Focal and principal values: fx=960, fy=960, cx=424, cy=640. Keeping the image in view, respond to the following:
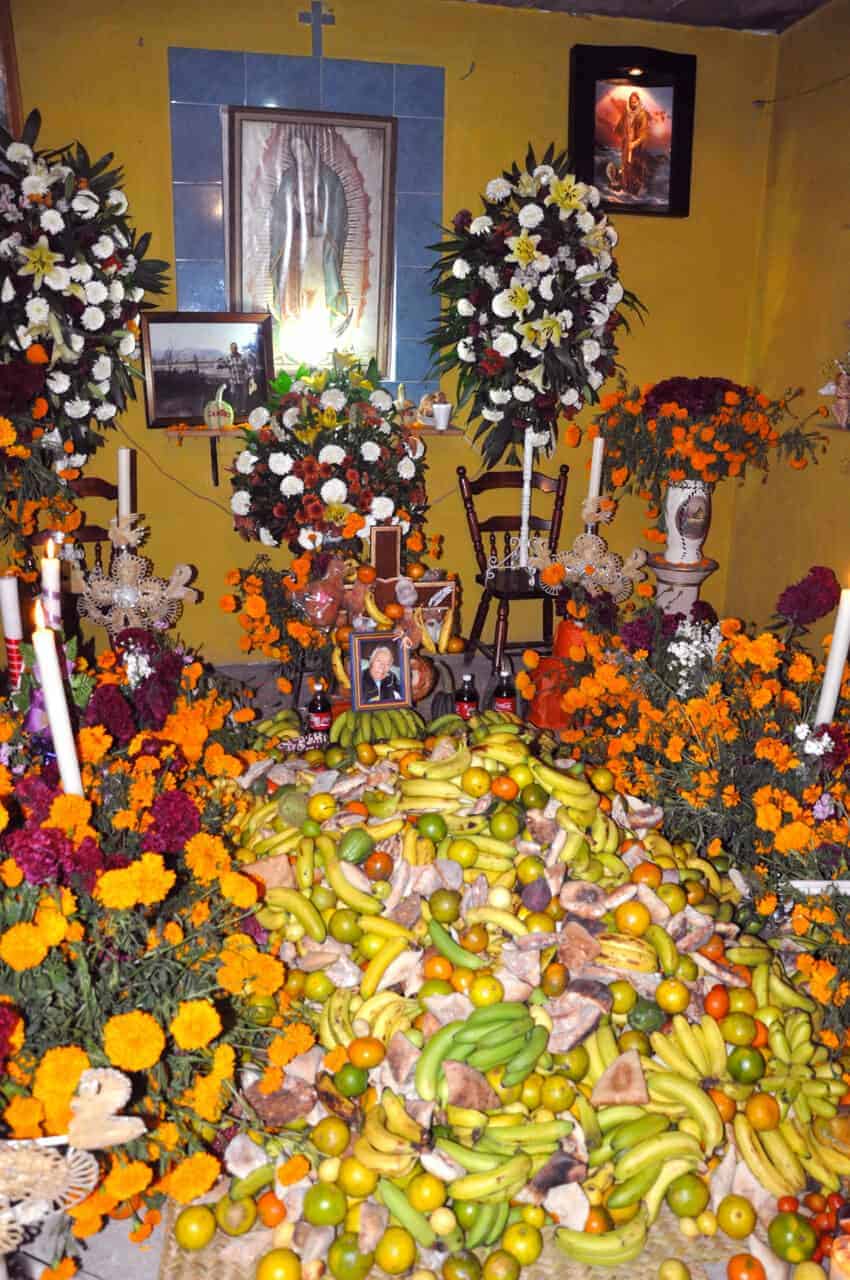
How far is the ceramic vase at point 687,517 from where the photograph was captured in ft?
14.5

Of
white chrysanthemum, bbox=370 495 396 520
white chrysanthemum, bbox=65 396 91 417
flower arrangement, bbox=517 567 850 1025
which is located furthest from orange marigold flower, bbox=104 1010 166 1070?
white chrysanthemum, bbox=65 396 91 417

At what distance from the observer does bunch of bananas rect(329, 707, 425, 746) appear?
2.99 m

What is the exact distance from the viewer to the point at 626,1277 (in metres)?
1.64

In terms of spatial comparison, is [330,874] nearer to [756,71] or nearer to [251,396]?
[251,396]

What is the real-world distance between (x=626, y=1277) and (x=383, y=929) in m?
0.72

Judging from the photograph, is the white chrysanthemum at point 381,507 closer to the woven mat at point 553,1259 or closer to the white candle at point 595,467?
the white candle at point 595,467

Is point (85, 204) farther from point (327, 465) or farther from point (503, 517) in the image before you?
point (503, 517)

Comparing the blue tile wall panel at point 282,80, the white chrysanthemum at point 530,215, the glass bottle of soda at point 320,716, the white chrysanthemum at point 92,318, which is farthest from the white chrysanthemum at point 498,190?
the glass bottle of soda at point 320,716

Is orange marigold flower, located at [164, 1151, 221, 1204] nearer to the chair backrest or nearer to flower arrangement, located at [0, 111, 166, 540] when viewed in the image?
flower arrangement, located at [0, 111, 166, 540]

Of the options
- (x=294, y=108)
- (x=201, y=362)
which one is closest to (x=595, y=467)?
(x=201, y=362)

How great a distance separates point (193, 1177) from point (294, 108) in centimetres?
430

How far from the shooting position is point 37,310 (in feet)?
12.5

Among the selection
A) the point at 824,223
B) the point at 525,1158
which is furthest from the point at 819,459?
the point at 525,1158

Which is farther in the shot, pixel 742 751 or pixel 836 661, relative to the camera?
pixel 742 751
